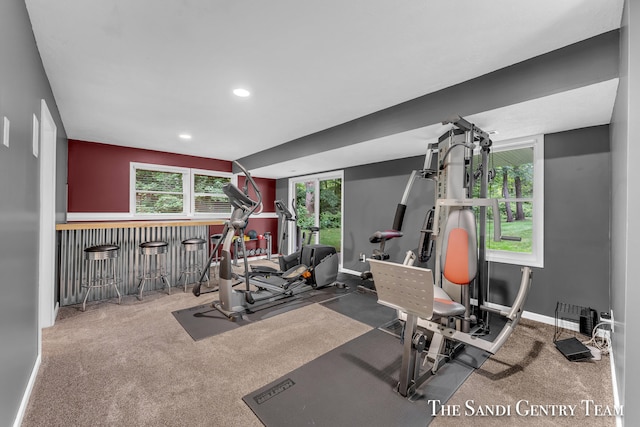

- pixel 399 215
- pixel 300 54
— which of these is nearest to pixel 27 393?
pixel 300 54

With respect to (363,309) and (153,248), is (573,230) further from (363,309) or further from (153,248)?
(153,248)

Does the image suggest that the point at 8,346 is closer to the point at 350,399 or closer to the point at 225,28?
the point at 350,399

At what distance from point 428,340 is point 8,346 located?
9.66ft

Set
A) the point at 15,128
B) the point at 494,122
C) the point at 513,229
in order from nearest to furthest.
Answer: the point at 15,128
the point at 494,122
the point at 513,229

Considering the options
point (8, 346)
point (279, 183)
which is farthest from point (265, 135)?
point (8, 346)

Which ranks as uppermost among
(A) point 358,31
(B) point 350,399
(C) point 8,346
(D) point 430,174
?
(A) point 358,31

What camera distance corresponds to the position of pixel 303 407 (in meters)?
1.68

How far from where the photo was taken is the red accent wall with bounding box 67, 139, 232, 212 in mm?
4516

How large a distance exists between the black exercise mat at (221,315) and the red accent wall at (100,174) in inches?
120

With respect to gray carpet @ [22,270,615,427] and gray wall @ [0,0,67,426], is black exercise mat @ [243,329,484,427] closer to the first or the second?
gray carpet @ [22,270,615,427]

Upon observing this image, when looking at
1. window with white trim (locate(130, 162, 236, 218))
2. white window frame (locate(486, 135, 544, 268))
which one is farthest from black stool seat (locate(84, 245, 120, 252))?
white window frame (locate(486, 135, 544, 268))

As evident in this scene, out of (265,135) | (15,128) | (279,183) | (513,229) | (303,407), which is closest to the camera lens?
(15,128)

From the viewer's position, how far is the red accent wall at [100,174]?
4516mm

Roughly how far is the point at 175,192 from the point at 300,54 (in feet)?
15.5
